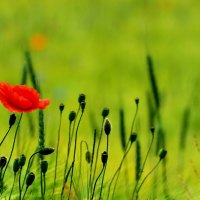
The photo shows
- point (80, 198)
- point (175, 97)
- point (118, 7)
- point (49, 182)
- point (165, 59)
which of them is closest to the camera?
point (80, 198)

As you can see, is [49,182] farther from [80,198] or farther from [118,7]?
[118,7]

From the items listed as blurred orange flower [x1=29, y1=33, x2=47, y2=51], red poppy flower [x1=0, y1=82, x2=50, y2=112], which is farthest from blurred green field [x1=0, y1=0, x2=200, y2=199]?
red poppy flower [x1=0, y1=82, x2=50, y2=112]

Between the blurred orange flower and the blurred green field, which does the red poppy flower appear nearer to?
the blurred green field

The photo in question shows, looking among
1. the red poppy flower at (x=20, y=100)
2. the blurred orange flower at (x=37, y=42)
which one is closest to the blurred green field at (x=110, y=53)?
the blurred orange flower at (x=37, y=42)

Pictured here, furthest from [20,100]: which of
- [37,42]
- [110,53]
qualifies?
[37,42]

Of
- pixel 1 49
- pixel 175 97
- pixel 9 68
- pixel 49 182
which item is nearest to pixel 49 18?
pixel 1 49

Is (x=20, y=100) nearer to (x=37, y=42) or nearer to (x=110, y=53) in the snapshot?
(x=110, y=53)

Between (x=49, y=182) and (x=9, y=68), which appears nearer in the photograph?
(x=49, y=182)
